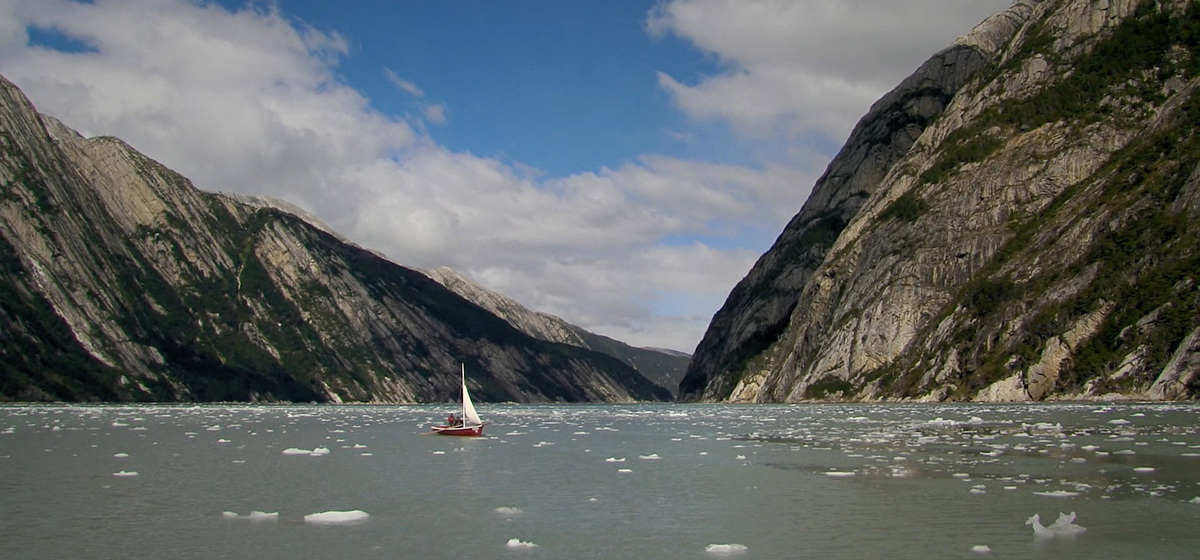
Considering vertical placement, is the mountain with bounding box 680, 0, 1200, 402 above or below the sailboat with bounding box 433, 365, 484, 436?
above

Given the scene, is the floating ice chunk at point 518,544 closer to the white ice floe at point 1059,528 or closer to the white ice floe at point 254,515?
the white ice floe at point 254,515

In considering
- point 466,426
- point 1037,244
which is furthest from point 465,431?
point 1037,244

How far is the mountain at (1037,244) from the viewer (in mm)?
96000

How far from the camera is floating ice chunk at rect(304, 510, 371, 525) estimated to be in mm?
21688

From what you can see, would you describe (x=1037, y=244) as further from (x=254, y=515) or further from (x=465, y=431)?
(x=254, y=515)

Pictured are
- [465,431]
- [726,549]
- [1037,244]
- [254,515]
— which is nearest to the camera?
[726,549]

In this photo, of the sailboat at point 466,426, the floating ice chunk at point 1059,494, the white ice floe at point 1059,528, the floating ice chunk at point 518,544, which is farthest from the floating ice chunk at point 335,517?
the sailboat at point 466,426

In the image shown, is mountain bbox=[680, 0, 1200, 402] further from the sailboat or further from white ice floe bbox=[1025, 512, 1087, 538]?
white ice floe bbox=[1025, 512, 1087, 538]

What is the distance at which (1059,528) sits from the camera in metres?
18.6

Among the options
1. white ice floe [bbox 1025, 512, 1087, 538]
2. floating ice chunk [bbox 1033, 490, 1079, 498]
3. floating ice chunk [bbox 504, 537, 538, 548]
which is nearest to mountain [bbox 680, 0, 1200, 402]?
floating ice chunk [bbox 1033, 490, 1079, 498]

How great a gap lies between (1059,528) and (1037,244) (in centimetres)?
11536

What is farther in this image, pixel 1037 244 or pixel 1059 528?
pixel 1037 244

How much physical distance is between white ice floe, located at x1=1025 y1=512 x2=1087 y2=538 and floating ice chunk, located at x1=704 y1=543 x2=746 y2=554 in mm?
5893

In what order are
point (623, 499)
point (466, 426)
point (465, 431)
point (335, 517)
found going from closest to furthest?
point (335, 517), point (623, 499), point (465, 431), point (466, 426)
